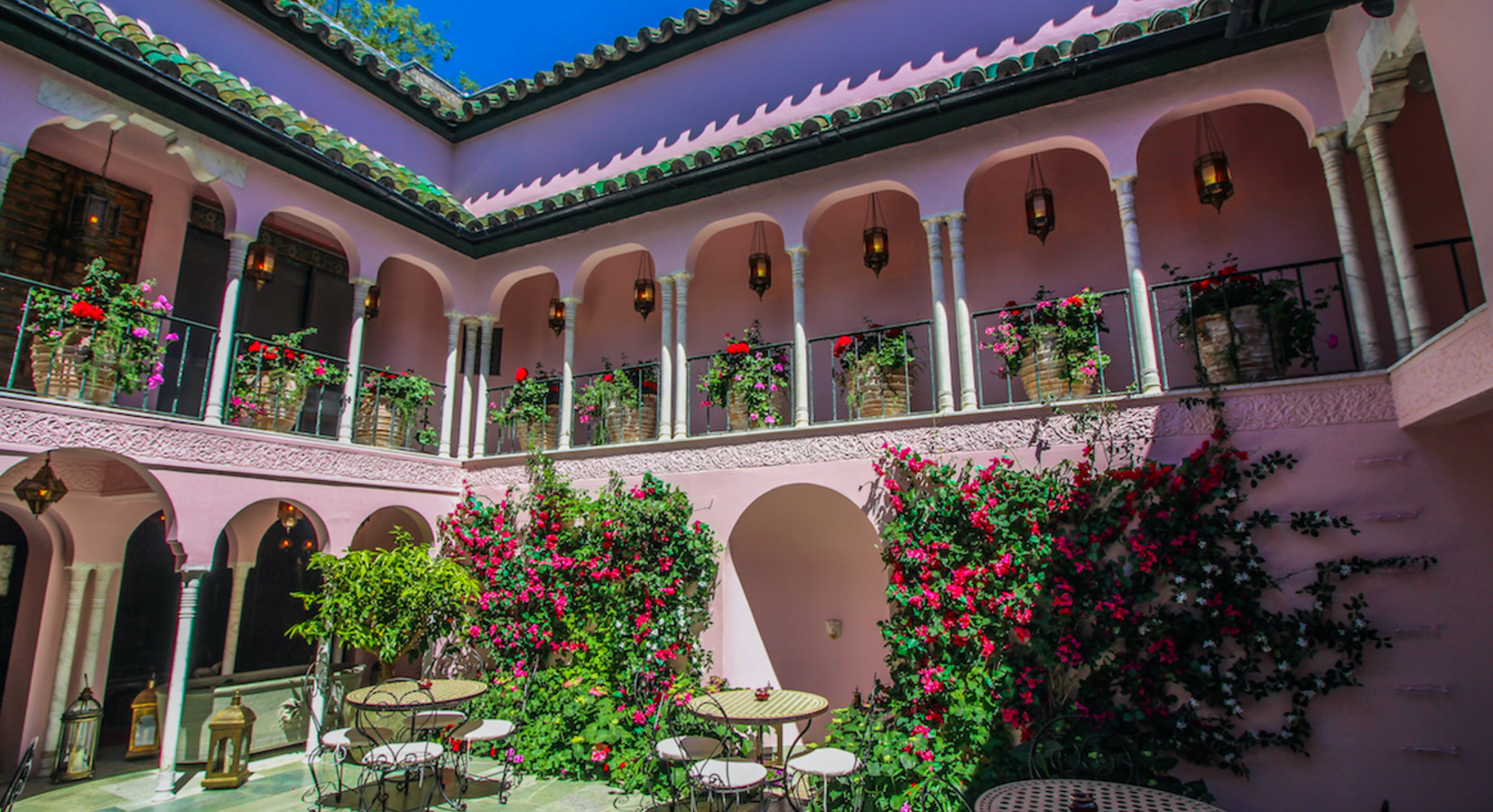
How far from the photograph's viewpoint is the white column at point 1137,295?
630 centimetres

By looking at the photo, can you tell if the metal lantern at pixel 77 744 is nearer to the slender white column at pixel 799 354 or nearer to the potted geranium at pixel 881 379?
the slender white column at pixel 799 354

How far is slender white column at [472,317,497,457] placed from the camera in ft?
31.9

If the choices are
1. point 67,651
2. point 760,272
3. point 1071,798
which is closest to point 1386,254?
point 1071,798

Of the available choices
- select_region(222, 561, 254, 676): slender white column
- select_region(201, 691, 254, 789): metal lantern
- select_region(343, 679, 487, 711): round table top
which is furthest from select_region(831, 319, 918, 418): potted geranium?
select_region(222, 561, 254, 676): slender white column

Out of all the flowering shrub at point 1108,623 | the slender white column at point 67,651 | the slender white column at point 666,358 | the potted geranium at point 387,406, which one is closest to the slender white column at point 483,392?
the potted geranium at point 387,406

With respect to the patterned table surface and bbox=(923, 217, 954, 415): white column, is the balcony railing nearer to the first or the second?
bbox=(923, 217, 954, 415): white column

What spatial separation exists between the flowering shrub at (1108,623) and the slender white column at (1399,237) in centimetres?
128

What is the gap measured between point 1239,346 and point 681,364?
529cm

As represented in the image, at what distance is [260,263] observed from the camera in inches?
346

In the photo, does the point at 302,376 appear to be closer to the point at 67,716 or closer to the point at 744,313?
the point at 67,716

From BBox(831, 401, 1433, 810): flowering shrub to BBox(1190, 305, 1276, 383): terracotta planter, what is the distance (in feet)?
1.87

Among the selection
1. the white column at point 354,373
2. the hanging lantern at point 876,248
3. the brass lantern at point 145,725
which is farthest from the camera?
the hanging lantern at point 876,248

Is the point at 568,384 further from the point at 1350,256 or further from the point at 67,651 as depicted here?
the point at 1350,256

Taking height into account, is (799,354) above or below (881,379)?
above
